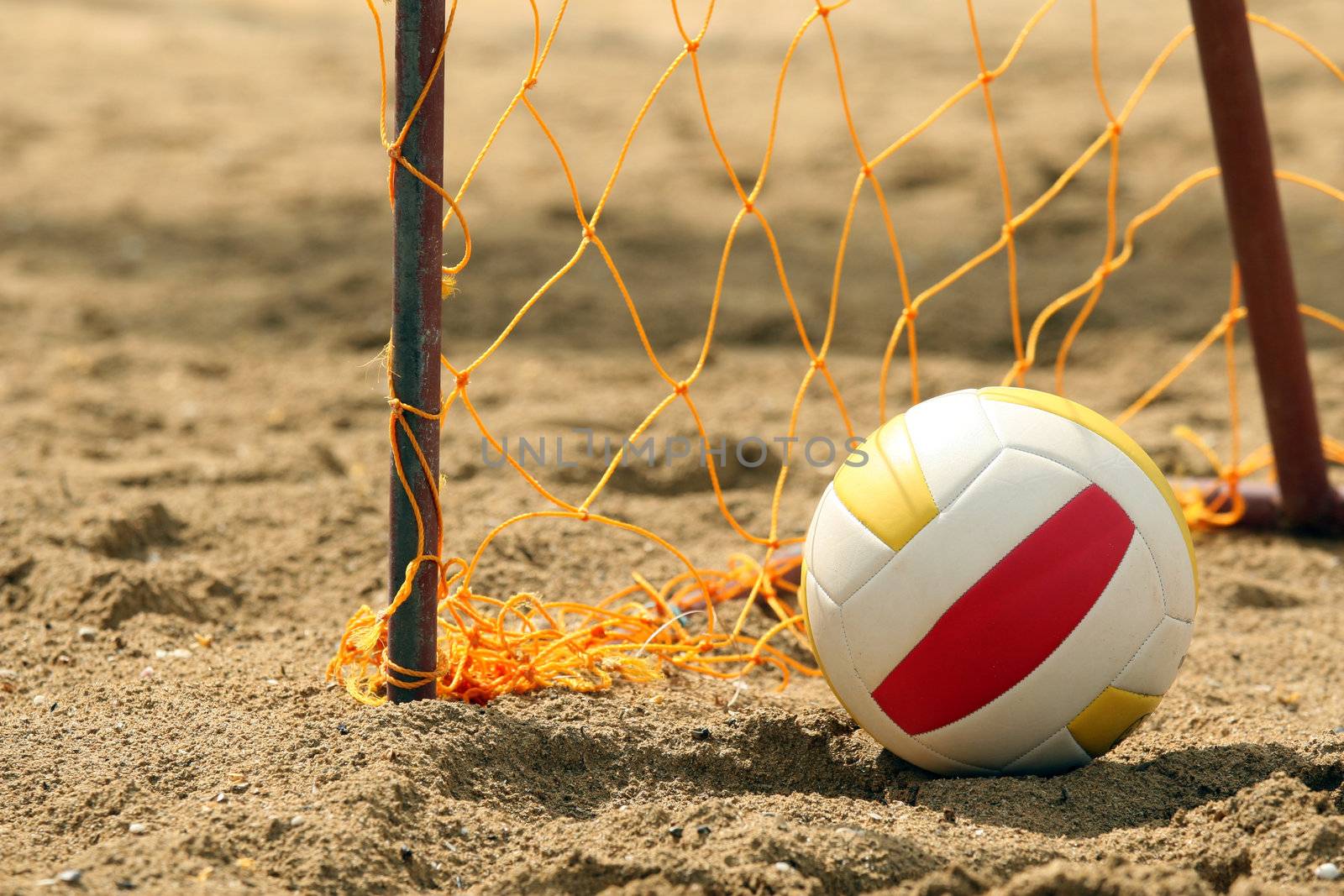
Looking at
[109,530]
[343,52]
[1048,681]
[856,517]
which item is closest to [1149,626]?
[1048,681]

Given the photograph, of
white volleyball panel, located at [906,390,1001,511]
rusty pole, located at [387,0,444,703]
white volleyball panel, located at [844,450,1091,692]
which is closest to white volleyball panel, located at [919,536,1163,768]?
white volleyball panel, located at [844,450,1091,692]

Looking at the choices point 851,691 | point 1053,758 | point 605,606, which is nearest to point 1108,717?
point 1053,758

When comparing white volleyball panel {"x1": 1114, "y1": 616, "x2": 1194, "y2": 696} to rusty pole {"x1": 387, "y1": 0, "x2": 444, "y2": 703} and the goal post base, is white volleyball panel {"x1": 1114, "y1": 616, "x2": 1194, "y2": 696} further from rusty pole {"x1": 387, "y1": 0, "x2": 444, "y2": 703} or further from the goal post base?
the goal post base

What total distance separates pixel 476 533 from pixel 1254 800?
1.83m

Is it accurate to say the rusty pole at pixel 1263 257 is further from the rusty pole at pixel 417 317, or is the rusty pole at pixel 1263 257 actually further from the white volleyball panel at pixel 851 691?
the rusty pole at pixel 417 317

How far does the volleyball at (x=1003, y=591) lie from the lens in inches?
84.5

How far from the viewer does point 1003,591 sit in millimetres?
2137

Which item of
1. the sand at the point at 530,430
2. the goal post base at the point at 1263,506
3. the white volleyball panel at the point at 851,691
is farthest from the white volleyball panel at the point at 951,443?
the goal post base at the point at 1263,506

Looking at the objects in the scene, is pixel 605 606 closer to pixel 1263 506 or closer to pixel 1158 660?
pixel 1158 660

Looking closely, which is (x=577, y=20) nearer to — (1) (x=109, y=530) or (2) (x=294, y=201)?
(2) (x=294, y=201)

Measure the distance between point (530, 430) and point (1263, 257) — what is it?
1.98m

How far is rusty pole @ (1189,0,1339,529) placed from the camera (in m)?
3.03

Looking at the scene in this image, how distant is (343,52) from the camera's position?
7.29m

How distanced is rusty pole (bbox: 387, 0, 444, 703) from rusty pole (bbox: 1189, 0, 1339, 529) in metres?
1.74
